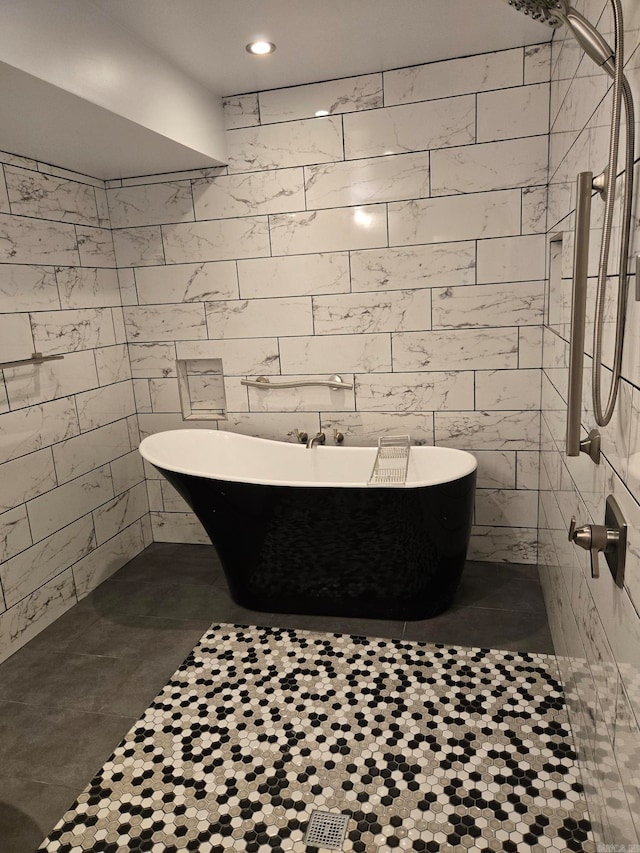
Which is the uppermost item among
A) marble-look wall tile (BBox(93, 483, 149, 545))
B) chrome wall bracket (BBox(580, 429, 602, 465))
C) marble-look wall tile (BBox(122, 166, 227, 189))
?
marble-look wall tile (BBox(122, 166, 227, 189))

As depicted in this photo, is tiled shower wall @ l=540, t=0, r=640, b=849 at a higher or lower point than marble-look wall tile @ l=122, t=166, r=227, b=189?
lower

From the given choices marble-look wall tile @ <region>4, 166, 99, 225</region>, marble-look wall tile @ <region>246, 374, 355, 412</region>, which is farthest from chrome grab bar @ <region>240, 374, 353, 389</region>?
marble-look wall tile @ <region>4, 166, 99, 225</region>

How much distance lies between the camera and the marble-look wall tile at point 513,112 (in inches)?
118

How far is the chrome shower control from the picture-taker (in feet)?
4.17

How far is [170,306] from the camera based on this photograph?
3783 mm

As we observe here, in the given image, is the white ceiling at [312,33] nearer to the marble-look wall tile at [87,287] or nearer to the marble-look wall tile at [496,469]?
the marble-look wall tile at [87,287]

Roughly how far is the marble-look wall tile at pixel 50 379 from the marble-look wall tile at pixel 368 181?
1613mm

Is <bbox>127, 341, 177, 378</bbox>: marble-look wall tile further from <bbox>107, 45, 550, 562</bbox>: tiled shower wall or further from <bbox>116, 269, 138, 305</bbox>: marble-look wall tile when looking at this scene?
<bbox>116, 269, 138, 305</bbox>: marble-look wall tile

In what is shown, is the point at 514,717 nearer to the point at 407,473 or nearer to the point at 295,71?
the point at 407,473

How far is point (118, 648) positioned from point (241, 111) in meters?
2.98

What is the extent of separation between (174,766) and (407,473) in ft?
5.82

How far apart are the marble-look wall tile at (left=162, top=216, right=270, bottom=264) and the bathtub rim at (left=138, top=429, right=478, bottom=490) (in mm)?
1072

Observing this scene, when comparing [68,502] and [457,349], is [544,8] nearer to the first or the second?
[457,349]

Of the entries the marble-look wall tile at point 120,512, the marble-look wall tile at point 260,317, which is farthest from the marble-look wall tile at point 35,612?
the marble-look wall tile at point 260,317
